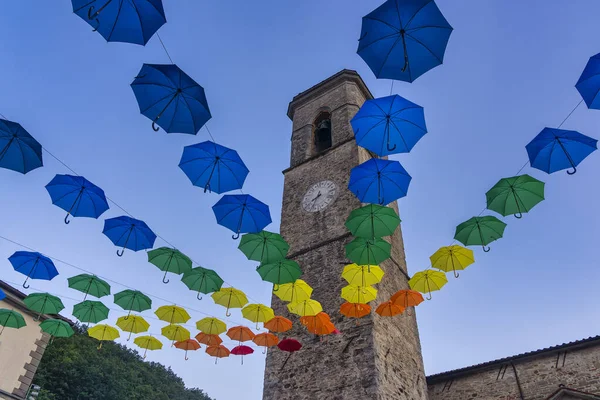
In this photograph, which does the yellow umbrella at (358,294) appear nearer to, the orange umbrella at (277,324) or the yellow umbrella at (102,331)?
the orange umbrella at (277,324)

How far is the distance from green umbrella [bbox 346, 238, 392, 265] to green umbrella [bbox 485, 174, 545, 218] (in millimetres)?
2208

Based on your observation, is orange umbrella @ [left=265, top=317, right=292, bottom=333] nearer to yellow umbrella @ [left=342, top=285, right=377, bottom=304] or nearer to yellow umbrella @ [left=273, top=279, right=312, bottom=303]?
yellow umbrella @ [left=273, top=279, right=312, bottom=303]

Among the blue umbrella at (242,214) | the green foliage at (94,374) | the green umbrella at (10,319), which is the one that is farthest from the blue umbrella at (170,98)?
the green foliage at (94,374)

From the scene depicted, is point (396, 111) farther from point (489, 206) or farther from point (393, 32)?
point (489, 206)

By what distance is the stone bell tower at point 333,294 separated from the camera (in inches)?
396

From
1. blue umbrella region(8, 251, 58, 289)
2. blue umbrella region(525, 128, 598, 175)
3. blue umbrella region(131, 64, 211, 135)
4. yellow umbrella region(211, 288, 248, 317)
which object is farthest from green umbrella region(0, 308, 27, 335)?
blue umbrella region(525, 128, 598, 175)

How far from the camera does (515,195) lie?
7.70m

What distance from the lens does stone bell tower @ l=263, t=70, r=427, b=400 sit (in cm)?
1005

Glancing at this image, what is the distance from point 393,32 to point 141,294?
8150mm

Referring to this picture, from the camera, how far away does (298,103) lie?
20281 millimetres

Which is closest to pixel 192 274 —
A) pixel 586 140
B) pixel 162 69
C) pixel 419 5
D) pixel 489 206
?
pixel 162 69

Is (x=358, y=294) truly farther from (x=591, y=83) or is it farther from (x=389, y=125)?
(x=591, y=83)

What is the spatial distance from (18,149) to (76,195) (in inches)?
55.9

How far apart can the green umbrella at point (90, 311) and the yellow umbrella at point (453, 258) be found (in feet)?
25.8
